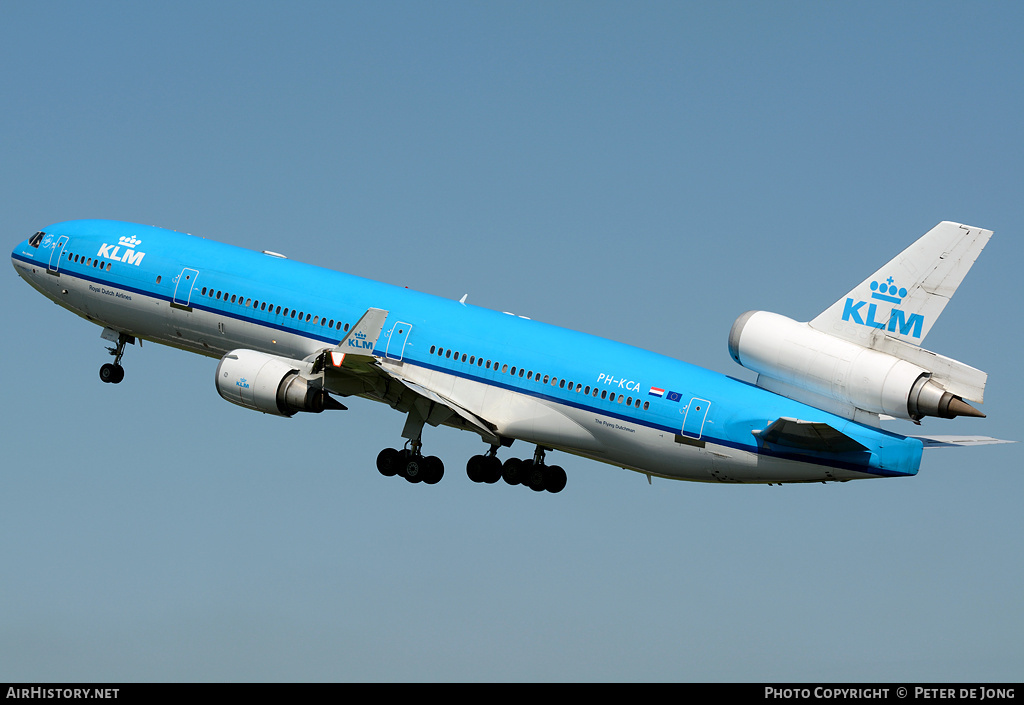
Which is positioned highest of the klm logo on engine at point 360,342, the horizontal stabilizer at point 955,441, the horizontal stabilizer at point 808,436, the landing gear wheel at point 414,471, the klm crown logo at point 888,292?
the klm crown logo at point 888,292

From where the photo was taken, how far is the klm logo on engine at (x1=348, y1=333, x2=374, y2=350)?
39.2m

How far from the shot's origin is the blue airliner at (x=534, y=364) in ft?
117

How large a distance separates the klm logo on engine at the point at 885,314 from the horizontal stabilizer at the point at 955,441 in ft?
10.1

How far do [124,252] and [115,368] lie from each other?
178 inches

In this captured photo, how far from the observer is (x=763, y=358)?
3712cm

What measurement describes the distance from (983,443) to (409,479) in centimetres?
1684

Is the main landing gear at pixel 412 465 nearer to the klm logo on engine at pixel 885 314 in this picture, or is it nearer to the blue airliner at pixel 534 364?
the blue airliner at pixel 534 364

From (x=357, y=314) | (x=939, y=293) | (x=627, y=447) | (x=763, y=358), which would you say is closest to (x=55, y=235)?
(x=357, y=314)

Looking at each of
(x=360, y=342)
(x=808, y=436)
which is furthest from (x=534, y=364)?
(x=808, y=436)

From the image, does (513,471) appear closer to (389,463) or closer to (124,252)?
(389,463)

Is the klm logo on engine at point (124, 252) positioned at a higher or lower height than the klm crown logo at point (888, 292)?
higher

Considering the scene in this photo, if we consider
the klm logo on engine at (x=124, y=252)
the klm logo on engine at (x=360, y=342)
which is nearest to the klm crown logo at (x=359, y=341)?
the klm logo on engine at (x=360, y=342)

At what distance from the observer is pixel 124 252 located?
45656 mm
